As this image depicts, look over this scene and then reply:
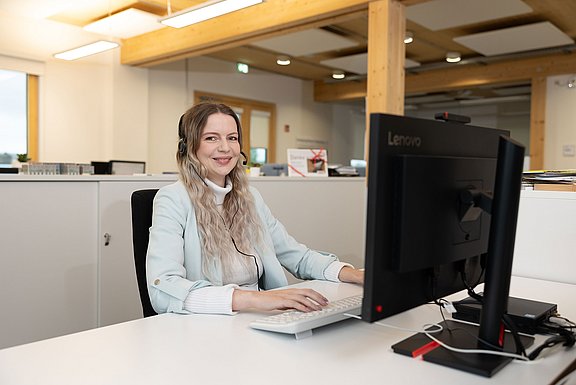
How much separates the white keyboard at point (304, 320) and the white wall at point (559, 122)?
7.06 meters

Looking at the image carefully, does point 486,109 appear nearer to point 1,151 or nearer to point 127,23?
point 127,23

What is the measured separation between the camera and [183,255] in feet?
5.26

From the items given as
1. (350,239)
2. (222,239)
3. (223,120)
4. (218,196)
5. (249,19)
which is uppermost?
(249,19)

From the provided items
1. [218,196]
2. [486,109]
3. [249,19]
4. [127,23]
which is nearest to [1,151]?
[127,23]

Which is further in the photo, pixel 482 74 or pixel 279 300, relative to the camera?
pixel 482 74

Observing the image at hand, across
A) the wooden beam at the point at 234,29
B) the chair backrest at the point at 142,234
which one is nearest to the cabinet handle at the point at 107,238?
the chair backrest at the point at 142,234

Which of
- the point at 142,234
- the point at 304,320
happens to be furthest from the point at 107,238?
the point at 304,320

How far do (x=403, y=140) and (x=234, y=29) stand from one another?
4832 mm

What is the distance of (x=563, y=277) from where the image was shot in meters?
1.86

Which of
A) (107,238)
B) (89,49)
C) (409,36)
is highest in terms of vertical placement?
(409,36)

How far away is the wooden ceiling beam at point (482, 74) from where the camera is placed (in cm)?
727

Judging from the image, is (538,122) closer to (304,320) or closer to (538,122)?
(538,122)

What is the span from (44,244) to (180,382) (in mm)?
1946

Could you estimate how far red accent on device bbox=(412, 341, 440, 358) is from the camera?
106 cm
